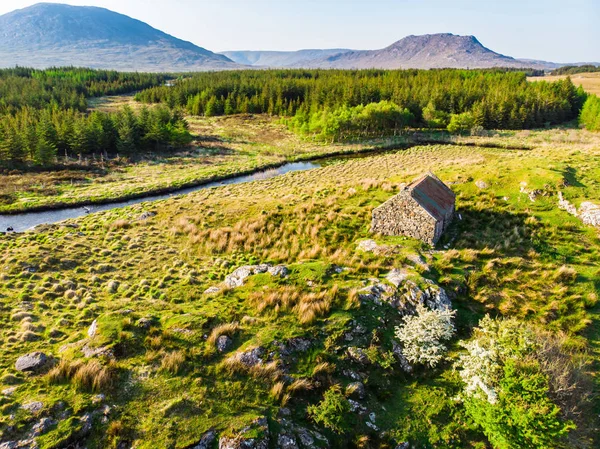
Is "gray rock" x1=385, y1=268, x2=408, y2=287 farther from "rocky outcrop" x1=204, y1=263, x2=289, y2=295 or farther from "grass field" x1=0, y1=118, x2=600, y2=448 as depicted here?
"rocky outcrop" x1=204, y1=263, x2=289, y2=295

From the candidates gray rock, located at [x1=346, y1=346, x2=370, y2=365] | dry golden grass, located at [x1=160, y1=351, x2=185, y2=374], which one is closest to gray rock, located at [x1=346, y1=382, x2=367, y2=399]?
gray rock, located at [x1=346, y1=346, x2=370, y2=365]

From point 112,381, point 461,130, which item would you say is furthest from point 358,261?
point 461,130

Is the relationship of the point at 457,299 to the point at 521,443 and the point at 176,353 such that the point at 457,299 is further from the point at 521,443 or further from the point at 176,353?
the point at 176,353

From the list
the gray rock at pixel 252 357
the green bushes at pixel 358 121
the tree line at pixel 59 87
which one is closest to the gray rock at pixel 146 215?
the gray rock at pixel 252 357

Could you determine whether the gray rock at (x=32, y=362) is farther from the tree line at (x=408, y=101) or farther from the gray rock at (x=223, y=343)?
the tree line at (x=408, y=101)

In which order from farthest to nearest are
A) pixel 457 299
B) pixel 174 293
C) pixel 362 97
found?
pixel 362 97 → pixel 174 293 → pixel 457 299
